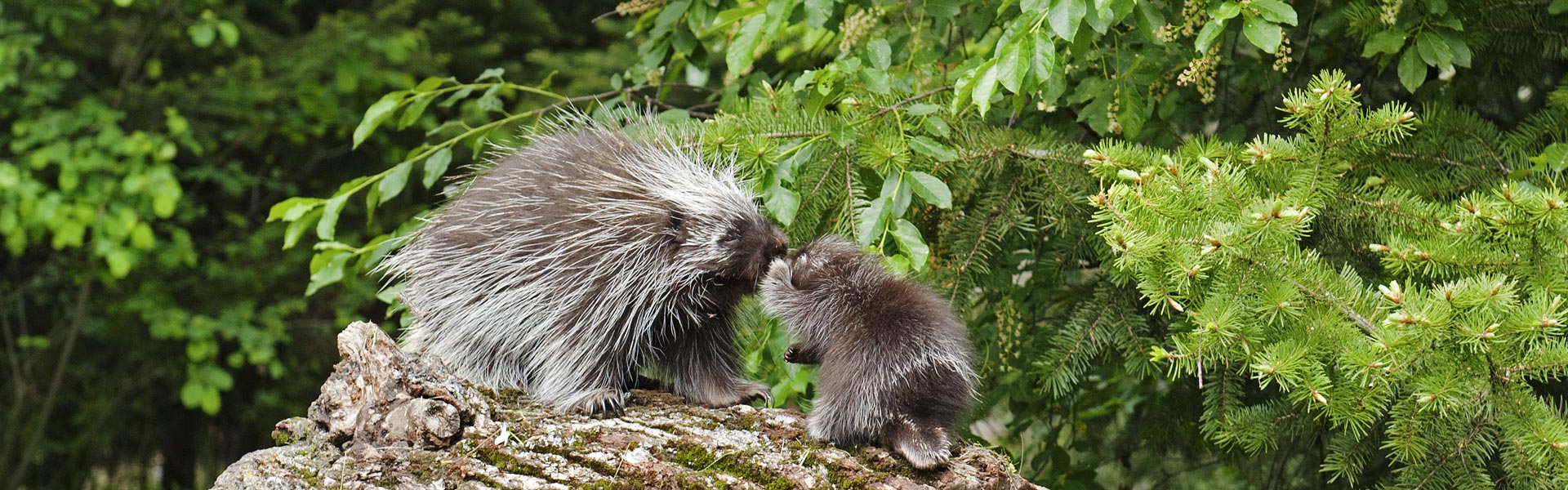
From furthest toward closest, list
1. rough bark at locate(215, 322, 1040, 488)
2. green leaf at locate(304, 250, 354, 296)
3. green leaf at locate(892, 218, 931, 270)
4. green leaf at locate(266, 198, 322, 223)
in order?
1. green leaf at locate(304, 250, 354, 296)
2. green leaf at locate(266, 198, 322, 223)
3. green leaf at locate(892, 218, 931, 270)
4. rough bark at locate(215, 322, 1040, 488)

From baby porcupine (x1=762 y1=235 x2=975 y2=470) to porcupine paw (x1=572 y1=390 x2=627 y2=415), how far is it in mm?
447

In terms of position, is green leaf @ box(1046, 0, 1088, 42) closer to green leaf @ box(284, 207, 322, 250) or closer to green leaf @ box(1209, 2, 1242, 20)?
green leaf @ box(1209, 2, 1242, 20)

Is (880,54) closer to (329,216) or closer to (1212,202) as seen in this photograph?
(1212,202)

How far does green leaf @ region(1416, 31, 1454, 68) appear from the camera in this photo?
9.87 feet

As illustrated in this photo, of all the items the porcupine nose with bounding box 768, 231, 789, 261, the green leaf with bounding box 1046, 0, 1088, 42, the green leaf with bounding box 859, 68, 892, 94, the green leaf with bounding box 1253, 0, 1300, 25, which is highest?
the green leaf with bounding box 1046, 0, 1088, 42

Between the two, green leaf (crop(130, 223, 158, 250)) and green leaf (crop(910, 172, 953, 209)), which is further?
green leaf (crop(130, 223, 158, 250))

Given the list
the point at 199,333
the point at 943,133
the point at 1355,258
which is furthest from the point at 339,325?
the point at 1355,258

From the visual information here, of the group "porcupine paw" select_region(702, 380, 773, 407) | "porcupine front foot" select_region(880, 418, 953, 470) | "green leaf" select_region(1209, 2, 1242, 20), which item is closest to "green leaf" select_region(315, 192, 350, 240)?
"porcupine paw" select_region(702, 380, 773, 407)

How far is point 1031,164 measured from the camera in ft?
10.9

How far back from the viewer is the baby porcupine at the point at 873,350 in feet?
8.46

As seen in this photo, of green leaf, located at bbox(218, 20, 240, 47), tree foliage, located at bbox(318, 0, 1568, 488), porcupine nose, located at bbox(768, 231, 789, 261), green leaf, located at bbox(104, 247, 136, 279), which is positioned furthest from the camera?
green leaf, located at bbox(218, 20, 240, 47)

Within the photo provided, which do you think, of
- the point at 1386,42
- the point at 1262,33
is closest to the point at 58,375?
the point at 1262,33

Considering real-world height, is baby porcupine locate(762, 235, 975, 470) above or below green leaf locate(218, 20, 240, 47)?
below

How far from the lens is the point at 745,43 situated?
10.3ft
